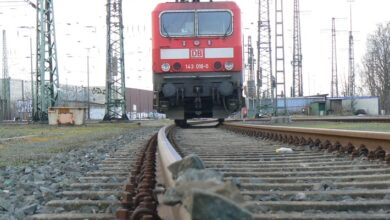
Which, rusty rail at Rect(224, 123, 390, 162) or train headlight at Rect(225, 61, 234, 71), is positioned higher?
train headlight at Rect(225, 61, 234, 71)

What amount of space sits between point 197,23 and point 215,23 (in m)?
0.54

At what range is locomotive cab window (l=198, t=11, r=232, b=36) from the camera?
49.0 ft

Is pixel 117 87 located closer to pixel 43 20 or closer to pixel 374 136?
pixel 43 20

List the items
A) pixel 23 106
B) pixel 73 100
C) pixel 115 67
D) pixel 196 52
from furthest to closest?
1. pixel 73 100
2. pixel 23 106
3. pixel 115 67
4. pixel 196 52

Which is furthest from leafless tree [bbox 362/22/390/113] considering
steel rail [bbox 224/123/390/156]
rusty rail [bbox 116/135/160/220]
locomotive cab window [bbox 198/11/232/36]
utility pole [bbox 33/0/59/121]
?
rusty rail [bbox 116/135/160/220]

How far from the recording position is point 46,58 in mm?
28891

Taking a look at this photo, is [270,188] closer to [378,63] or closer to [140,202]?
[140,202]

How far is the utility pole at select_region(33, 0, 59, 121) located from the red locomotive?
1504 cm

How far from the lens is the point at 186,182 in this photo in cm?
176

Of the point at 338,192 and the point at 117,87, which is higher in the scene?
the point at 117,87

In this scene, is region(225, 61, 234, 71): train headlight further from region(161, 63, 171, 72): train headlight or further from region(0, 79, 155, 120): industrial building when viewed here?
region(0, 79, 155, 120): industrial building

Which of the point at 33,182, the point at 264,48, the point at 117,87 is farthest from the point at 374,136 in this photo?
the point at 264,48

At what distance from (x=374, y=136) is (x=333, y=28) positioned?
65.3 m

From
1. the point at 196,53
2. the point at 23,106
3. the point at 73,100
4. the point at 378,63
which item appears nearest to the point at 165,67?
the point at 196,53
